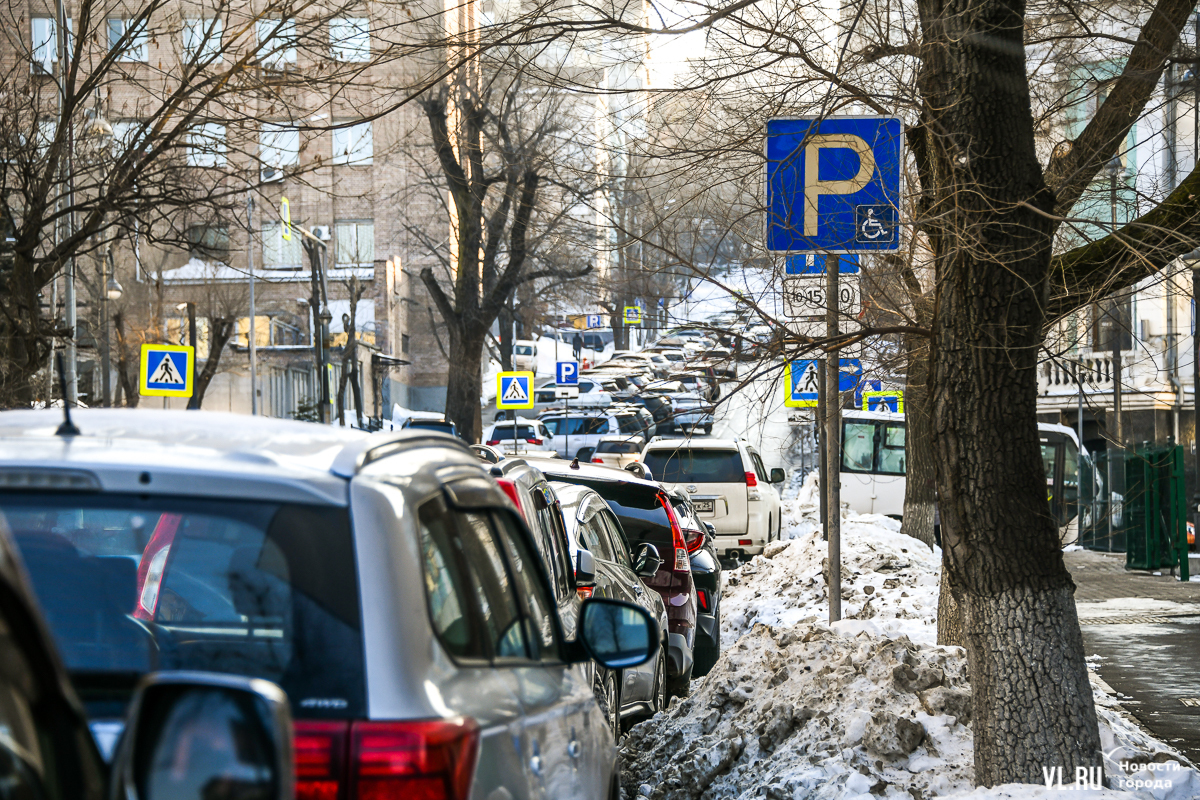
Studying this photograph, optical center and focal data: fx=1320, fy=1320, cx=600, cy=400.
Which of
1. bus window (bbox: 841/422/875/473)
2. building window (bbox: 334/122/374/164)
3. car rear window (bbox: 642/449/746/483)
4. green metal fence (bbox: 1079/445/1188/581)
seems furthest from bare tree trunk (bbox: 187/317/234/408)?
green metal fence (bbox: 1079/445/1188/581)

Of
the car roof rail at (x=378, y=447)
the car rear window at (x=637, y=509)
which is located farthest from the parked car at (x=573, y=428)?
the car roof rail at (x=378, y=447)

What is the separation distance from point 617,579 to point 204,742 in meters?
7.29

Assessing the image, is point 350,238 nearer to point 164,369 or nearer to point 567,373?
point 567,373

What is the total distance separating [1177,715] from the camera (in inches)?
342

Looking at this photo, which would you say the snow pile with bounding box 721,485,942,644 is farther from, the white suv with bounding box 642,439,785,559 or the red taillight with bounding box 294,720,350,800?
the red taillight with bounding box 294,720,350,800

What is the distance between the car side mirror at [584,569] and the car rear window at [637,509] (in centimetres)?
345

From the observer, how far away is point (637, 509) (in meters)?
11.8

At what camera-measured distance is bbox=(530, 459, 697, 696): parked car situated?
10.4 metres

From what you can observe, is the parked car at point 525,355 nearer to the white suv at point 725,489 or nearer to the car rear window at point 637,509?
the white suv at point 725,489

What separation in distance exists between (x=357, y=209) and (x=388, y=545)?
67782 mm

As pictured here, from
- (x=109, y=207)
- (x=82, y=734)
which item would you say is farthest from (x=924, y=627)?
(x=82, y=734)

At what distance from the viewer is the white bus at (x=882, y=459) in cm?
3178

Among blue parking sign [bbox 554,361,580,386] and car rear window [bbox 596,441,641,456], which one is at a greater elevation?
blue parking sign [bbox 554,361,580,386]

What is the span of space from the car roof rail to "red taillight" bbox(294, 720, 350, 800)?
505 millimetres
